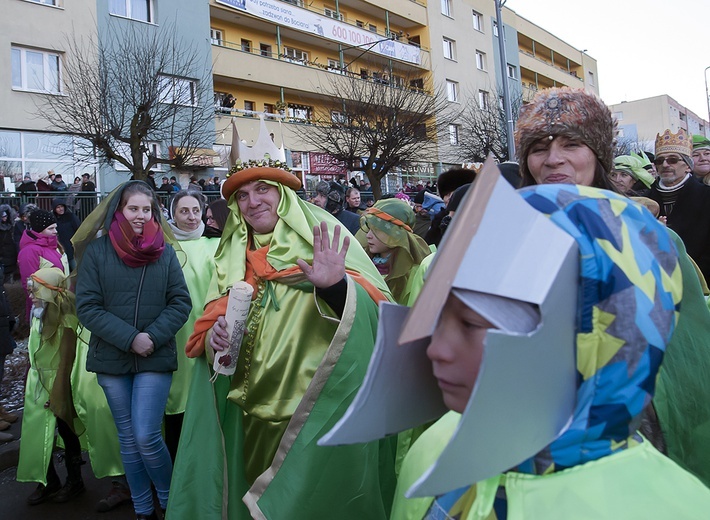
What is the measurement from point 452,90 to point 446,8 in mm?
5220

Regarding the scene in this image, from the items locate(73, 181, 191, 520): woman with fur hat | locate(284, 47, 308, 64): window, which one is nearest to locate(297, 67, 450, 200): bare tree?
locate(284, 47, 308, 64): window

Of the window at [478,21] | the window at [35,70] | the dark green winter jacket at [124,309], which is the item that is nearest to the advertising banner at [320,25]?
the window at [35,70]

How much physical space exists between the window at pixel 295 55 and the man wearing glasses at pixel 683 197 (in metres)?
24.8

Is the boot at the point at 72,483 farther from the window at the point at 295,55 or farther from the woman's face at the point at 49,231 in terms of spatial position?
the window at the point at 295,55

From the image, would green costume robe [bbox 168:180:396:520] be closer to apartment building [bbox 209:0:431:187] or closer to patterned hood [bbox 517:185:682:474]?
patterned hood [bbox 517:185:682:474]

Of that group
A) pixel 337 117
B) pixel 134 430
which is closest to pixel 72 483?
pixel 134 430

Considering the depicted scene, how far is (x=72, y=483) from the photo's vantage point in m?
4.34

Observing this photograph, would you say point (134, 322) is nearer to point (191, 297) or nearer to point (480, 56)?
point (191, 297)

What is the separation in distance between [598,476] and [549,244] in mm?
411

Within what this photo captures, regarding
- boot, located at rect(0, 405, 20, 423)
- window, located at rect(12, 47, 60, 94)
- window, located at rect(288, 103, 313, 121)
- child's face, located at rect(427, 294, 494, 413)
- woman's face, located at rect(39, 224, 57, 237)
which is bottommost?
boot, located at rect(0, 405, 20, 423)

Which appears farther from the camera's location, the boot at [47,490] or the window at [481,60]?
the window at [481,60]

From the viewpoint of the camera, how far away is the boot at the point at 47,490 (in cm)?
425

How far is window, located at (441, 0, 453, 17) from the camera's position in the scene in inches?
1447

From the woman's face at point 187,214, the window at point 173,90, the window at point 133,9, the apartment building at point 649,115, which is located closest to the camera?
the woman's face at point 187,214
